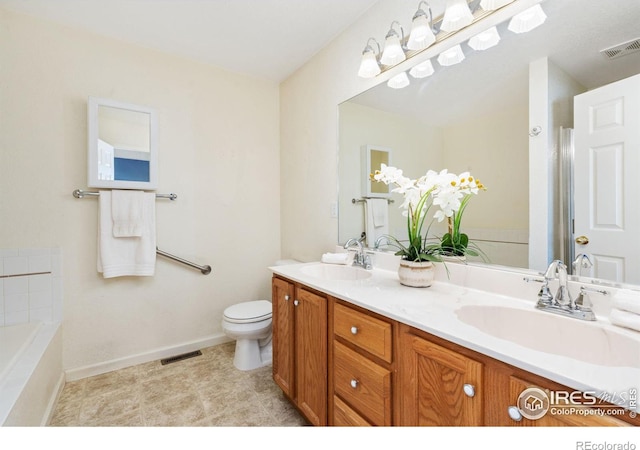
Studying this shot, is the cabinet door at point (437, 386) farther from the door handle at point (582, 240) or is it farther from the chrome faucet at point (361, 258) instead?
the chrome faucet at point (361, 258)

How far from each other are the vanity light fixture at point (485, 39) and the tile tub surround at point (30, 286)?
8.78ft

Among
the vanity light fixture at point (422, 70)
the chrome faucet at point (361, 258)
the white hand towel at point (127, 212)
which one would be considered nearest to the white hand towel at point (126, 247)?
the white hand towel at point (127, 212)

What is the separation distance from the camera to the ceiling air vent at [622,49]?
0.88 m

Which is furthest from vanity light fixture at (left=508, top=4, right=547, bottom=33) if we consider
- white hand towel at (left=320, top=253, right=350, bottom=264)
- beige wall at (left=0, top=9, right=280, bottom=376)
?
beige wall at (left=0, top=9, right=280, bottom=376)

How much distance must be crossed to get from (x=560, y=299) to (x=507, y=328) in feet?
→ 0.63

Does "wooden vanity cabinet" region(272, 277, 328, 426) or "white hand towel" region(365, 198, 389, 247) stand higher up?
"white hand towel" region(365, 198, 389, 247)

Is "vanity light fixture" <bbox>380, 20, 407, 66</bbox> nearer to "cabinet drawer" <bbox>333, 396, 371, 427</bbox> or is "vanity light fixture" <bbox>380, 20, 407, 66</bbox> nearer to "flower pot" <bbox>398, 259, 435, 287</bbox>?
"flower pot" <bbox>398, 259, 435, 287</bbox>

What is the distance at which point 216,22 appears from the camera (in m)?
1.84

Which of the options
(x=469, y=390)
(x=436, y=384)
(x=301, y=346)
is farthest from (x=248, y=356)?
(x=469, y=390)

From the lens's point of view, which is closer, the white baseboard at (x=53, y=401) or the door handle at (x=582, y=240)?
the door handle at (x=582, y=240)

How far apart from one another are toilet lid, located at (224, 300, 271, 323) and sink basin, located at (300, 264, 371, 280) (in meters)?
0.55

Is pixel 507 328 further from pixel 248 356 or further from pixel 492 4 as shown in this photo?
pixel 248 356

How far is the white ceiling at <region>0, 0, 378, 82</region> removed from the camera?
1.69 meters

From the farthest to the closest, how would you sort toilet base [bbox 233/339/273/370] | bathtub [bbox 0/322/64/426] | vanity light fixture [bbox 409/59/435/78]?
toilet base [bbox 233/339/273/370] < vanity light fixture [bbox 409/59/435/78] < bathtub [bbox 0/322/64/426]
